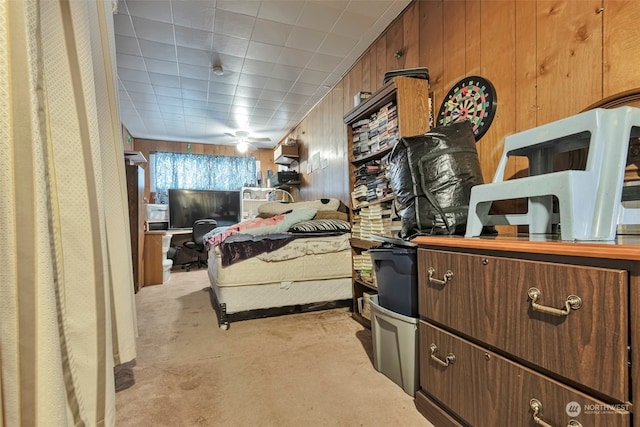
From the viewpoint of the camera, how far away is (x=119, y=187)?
126 cm

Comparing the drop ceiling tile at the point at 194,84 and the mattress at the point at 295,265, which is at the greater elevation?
the drop ceiling tile at the point at 194,84

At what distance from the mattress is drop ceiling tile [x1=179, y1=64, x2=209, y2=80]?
1.91 m

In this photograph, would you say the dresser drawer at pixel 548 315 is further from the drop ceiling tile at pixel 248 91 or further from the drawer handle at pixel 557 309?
the drop ceiling tile at pixel 248 91

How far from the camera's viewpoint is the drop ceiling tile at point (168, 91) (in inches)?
131

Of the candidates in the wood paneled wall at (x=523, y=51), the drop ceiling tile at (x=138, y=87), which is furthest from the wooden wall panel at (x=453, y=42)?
the drop ceiling tile at (x=138, y=87)

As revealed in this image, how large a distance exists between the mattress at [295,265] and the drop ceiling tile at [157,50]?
188cm

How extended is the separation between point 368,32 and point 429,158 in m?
1.70

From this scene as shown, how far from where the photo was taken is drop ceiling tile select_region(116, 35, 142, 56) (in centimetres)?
241

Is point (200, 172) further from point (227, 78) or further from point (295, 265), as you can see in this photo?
point (295, 265)

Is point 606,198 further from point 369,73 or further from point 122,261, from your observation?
point 369,73

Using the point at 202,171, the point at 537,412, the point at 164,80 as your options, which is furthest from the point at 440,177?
the point at 202,171

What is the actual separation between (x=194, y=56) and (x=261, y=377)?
9.19 ft

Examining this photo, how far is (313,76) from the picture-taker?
10.3ft

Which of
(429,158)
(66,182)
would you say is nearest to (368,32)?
(429,158)
